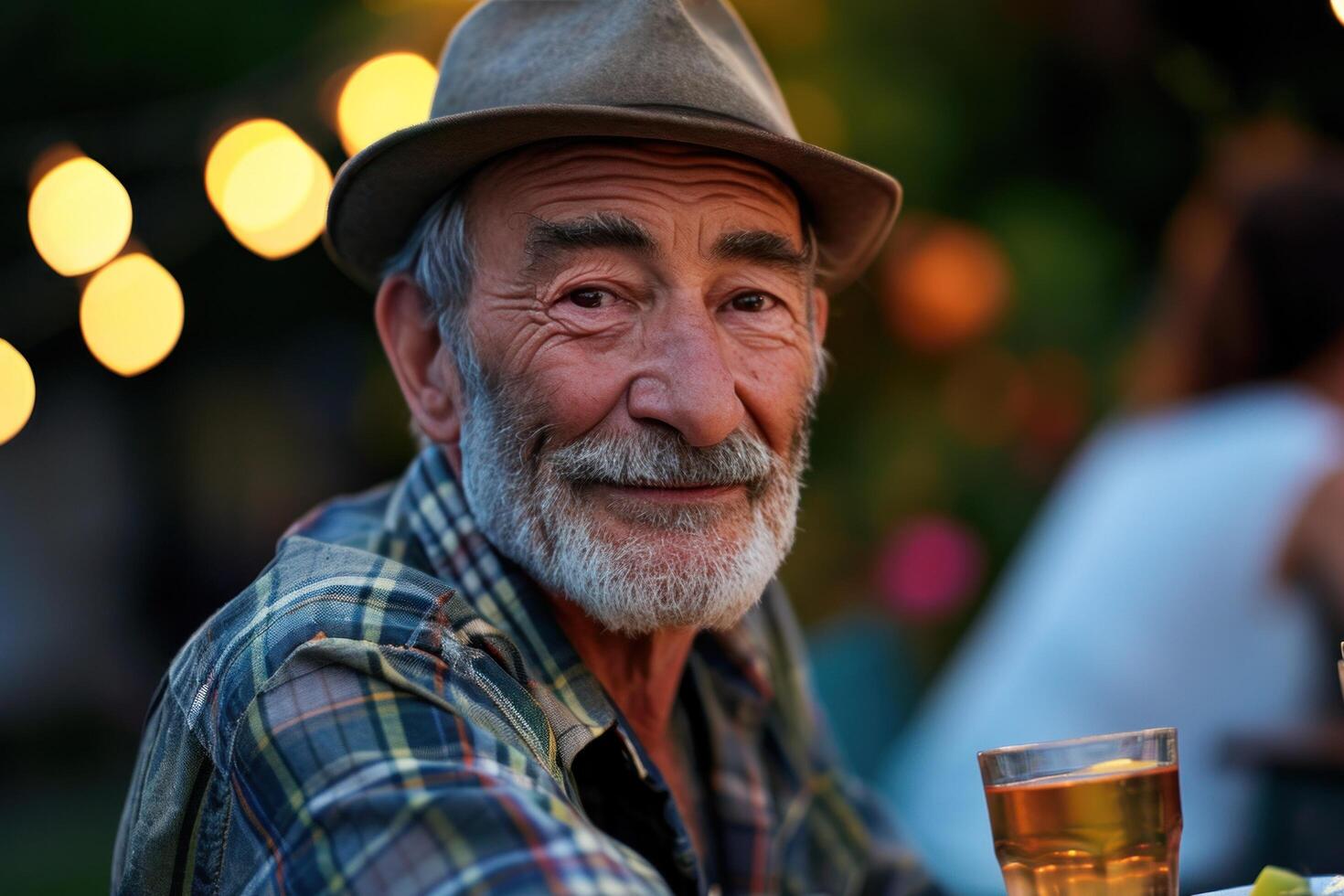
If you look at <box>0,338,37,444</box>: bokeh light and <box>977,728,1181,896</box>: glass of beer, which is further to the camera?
<box>0,338,37,444</box>: bokeh light

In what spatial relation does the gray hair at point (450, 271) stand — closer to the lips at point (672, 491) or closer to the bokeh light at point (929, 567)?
the lips at point (672, 491)

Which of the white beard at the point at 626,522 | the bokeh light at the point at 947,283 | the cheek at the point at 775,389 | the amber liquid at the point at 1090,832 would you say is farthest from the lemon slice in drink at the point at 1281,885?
the bokeh light at the point at 947,283

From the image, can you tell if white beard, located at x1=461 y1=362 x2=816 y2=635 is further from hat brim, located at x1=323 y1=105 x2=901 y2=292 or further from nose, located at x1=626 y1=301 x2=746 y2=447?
hat brim, located at x1=323 y1=105 x2=901 y2=292

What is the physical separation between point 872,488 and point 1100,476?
1203 millimetres

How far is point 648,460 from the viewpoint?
6.72ft

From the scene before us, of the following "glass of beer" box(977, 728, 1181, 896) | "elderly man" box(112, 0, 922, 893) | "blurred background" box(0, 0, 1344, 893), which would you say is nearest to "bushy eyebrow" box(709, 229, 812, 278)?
"elderly man" box(112, 0, 922, 893)

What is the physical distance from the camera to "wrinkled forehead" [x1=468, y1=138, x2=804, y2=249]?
2.11 m

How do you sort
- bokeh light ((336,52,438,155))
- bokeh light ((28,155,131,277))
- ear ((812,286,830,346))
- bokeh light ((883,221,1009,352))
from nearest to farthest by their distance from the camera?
ear ((812,286,830,346)) < bokeh light ((28,155,131,277)) < bokeh light ((336,52,438,155)) < bokeh light ((883,221,1009,352))

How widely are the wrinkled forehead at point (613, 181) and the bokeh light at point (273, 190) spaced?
5.41 feet

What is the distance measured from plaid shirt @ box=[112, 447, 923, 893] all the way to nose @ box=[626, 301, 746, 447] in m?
0.36

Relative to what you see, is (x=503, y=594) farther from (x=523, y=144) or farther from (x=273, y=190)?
(x=273, y=190)

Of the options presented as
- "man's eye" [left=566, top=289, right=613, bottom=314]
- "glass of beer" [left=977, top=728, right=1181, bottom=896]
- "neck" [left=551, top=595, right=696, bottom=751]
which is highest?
"man's eye" [left=566, top=289, right=613, bottom=314]

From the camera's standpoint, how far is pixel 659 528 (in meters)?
2.09

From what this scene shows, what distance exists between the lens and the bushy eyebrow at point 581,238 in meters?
2.08
